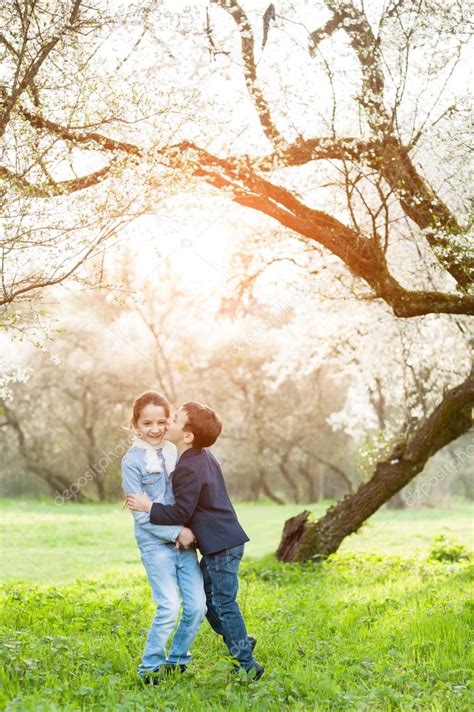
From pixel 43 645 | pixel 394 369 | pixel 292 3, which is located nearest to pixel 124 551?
pixel 394 369

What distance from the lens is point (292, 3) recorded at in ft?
27.2

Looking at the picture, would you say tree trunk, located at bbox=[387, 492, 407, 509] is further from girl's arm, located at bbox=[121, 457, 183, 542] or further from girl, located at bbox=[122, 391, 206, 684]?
girl's arm, located at bbox=[121, 457, 183, 542]

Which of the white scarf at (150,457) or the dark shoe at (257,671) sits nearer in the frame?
the dark shoe at (257,671)

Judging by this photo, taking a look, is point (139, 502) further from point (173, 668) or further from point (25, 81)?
point (25, 81)

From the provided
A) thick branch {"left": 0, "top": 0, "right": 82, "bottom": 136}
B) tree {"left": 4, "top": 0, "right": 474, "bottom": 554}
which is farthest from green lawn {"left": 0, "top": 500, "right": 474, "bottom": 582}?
thick branch {"left": 0, "top": 0, "right": 82, "bottom": 136}

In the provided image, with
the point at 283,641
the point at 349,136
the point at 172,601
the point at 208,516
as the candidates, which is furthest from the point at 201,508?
the point at 349,136

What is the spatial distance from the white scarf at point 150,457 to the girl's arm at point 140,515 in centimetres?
9

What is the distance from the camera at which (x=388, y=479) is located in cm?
1161

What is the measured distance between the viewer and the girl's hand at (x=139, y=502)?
5.52 meters

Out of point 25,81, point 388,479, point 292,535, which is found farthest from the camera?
point 292,535

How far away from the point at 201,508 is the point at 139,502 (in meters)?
0.44

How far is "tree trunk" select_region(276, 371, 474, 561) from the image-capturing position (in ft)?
36.7

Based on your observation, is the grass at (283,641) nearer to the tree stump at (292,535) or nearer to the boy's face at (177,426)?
the tree stump at (292,535)

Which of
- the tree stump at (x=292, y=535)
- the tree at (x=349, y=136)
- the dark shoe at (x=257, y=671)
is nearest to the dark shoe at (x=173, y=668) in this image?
the dark shoe at (x=257, y=671)
